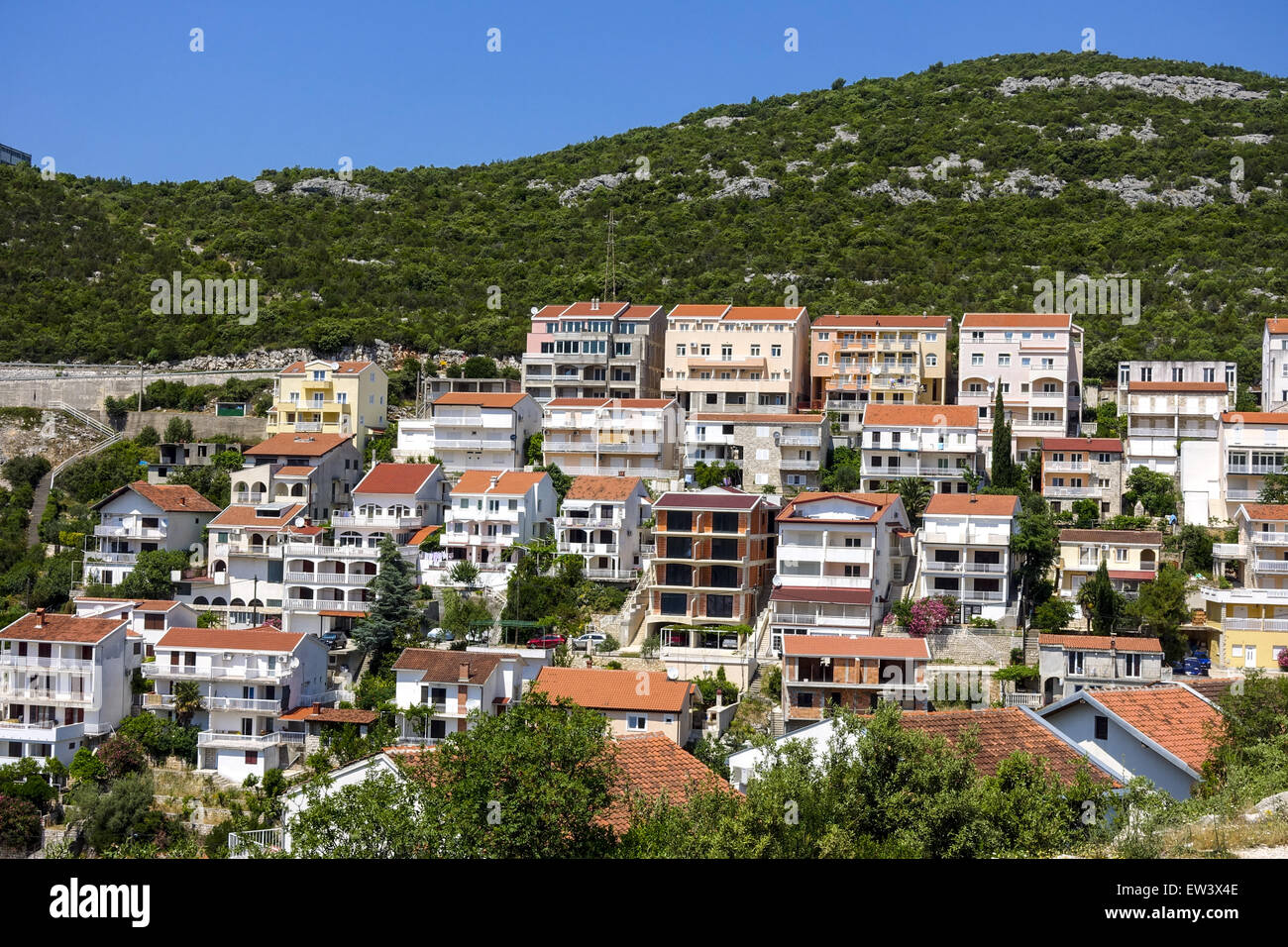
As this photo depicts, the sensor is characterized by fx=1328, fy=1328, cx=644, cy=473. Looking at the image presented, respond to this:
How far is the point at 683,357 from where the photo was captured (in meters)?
58.3

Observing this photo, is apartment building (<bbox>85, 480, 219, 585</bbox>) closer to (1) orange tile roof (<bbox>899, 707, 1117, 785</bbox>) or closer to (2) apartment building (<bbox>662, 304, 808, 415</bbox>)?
(2) apartment building (<bbox>662, 304, 808, 415</bbox>)

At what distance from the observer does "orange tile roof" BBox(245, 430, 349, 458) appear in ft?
168

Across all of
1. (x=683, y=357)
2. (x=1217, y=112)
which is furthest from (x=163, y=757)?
(x=1217, y=112)

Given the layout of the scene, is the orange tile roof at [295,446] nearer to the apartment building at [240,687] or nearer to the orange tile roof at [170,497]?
the orange tile roof at [170,497]

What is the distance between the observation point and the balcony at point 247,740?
38.1m

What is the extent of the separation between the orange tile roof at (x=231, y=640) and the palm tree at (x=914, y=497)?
21.2 m

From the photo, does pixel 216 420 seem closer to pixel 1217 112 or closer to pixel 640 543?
pixel 640 543

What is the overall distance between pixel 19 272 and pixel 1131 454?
61423 mm

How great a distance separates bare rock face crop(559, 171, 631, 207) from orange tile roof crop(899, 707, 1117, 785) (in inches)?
3056

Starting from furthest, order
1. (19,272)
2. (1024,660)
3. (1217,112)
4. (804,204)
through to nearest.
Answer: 1. (1217,112)
2. (804,204)
3. (19,272)
4. (1024,660)

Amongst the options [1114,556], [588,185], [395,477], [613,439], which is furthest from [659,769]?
[588,185]

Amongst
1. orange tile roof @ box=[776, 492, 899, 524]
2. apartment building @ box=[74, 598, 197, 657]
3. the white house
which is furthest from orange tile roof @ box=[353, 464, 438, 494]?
the white house
